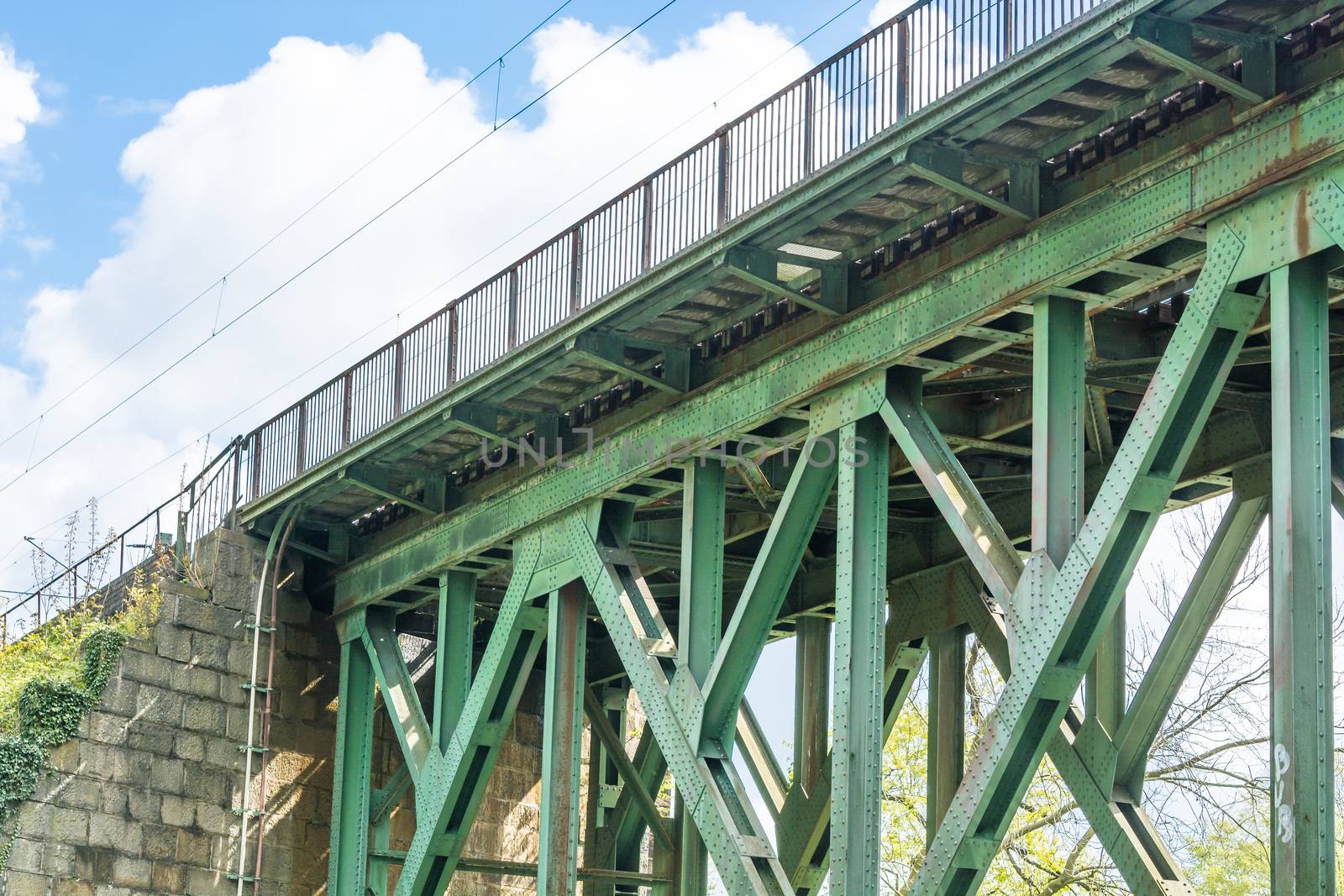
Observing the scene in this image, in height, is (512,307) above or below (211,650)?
above

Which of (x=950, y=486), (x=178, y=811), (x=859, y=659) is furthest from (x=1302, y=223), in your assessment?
(x=178, y=811)

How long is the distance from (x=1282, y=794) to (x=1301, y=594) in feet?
4.44

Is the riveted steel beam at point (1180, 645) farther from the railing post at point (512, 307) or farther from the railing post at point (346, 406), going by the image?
the railing post at point (346, 406)

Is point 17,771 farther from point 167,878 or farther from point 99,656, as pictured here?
point 167,878

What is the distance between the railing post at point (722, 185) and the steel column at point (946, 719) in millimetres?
7468

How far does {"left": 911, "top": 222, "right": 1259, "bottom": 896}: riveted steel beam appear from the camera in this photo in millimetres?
14336

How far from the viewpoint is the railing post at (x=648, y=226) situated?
19.2 m

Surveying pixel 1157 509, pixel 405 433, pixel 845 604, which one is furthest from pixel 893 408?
pixel 405 433

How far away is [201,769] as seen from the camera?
25672mm

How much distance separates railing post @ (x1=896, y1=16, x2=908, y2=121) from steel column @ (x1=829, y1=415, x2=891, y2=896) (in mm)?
3094

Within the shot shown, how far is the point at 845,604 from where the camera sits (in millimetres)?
17156

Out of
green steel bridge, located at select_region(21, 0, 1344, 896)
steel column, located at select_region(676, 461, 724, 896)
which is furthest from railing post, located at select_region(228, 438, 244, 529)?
steel column, located at select_region(676, 461, 724, 896)

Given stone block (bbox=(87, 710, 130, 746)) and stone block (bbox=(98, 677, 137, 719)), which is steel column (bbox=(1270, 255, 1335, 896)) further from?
stone block (bbox=(98, 677, 137, 719))

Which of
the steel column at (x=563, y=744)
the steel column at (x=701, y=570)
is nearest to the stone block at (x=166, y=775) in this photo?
the steel column at (x=563, y=744)
